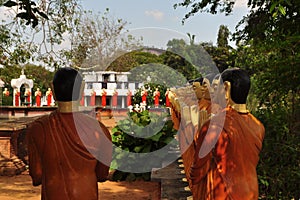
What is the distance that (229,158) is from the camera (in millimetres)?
2945

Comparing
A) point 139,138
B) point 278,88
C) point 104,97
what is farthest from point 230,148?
point 104,97

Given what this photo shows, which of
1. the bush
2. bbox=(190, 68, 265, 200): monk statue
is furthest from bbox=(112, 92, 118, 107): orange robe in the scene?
bbox=(190, 68, 265, 200): monk statue

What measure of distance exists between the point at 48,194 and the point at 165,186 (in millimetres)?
2277

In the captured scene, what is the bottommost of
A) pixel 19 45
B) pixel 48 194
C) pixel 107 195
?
pixel 107 195

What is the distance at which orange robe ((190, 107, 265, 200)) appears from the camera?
2.89 m

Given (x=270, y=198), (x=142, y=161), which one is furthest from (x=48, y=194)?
(x=142, y=161)

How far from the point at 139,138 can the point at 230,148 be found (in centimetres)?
509

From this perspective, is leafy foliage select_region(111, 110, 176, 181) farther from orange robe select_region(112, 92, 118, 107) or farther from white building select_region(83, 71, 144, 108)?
orange robe select_region(112, 92, 118, 107)

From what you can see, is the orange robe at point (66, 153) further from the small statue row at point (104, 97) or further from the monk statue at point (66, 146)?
the small statue row at point (104, 97)

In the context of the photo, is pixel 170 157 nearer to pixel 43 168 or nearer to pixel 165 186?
pixel 165 186

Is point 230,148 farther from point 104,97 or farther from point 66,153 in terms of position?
point 104,97

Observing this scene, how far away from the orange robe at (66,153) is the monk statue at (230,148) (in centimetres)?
76

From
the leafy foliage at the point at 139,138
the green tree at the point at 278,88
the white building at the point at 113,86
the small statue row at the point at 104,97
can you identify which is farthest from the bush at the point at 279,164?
the white building at the point at 113,86

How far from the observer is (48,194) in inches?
113
